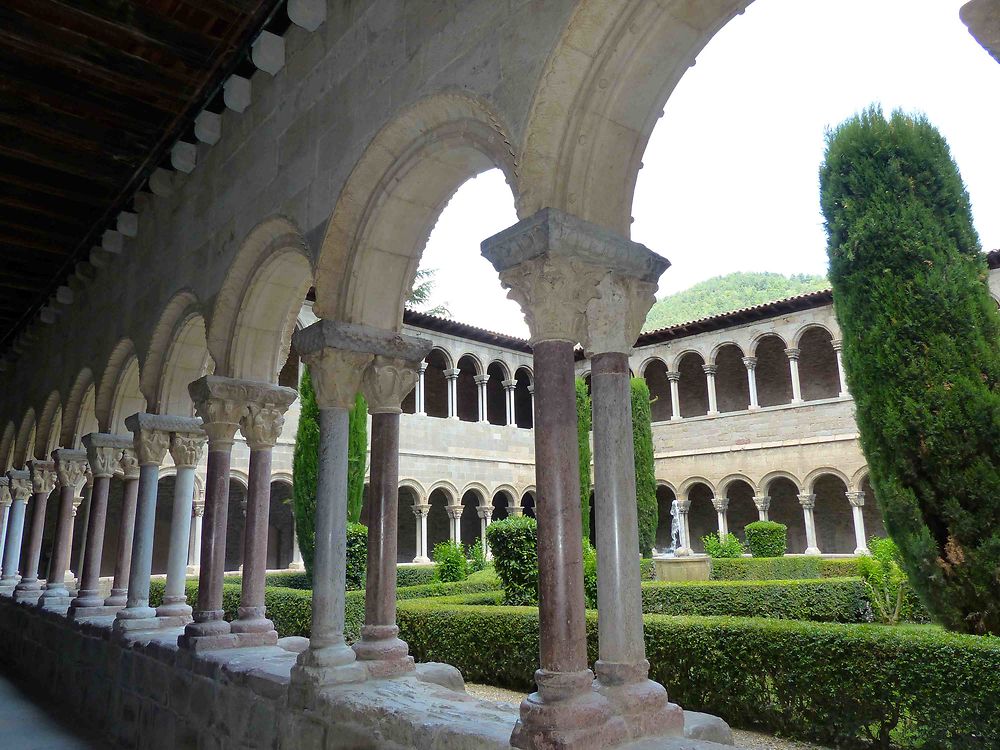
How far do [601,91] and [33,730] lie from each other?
620cm

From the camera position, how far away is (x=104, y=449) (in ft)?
25.3

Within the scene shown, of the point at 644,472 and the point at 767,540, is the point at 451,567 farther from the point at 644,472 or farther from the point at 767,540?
the point at 767,540

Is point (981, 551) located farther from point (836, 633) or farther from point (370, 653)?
point (370, 653)

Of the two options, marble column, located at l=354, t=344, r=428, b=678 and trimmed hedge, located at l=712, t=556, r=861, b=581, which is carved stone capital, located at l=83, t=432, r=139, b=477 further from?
trimmed hedge, located at l=712, t=556, r=861, b=581

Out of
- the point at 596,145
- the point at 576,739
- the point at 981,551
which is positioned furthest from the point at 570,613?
the point at 981,551

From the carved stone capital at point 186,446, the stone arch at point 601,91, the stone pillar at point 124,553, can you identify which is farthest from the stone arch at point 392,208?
the stone pillar at point 124,553

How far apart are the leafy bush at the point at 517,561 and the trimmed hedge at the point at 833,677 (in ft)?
7.29

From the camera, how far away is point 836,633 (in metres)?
4.89

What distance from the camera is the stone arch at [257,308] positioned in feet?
17.0

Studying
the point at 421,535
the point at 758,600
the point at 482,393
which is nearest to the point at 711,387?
the point at 482,393

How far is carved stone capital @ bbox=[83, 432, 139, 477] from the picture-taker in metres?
7.68

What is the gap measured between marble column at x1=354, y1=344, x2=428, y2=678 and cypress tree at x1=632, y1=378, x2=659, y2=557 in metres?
12.1

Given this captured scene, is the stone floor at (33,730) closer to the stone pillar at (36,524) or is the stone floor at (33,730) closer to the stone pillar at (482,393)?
the stone pillar at (36,524)

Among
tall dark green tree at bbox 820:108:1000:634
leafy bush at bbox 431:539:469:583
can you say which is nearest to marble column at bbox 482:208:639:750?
tall dark green tree at bbox 820:108:1000:634
